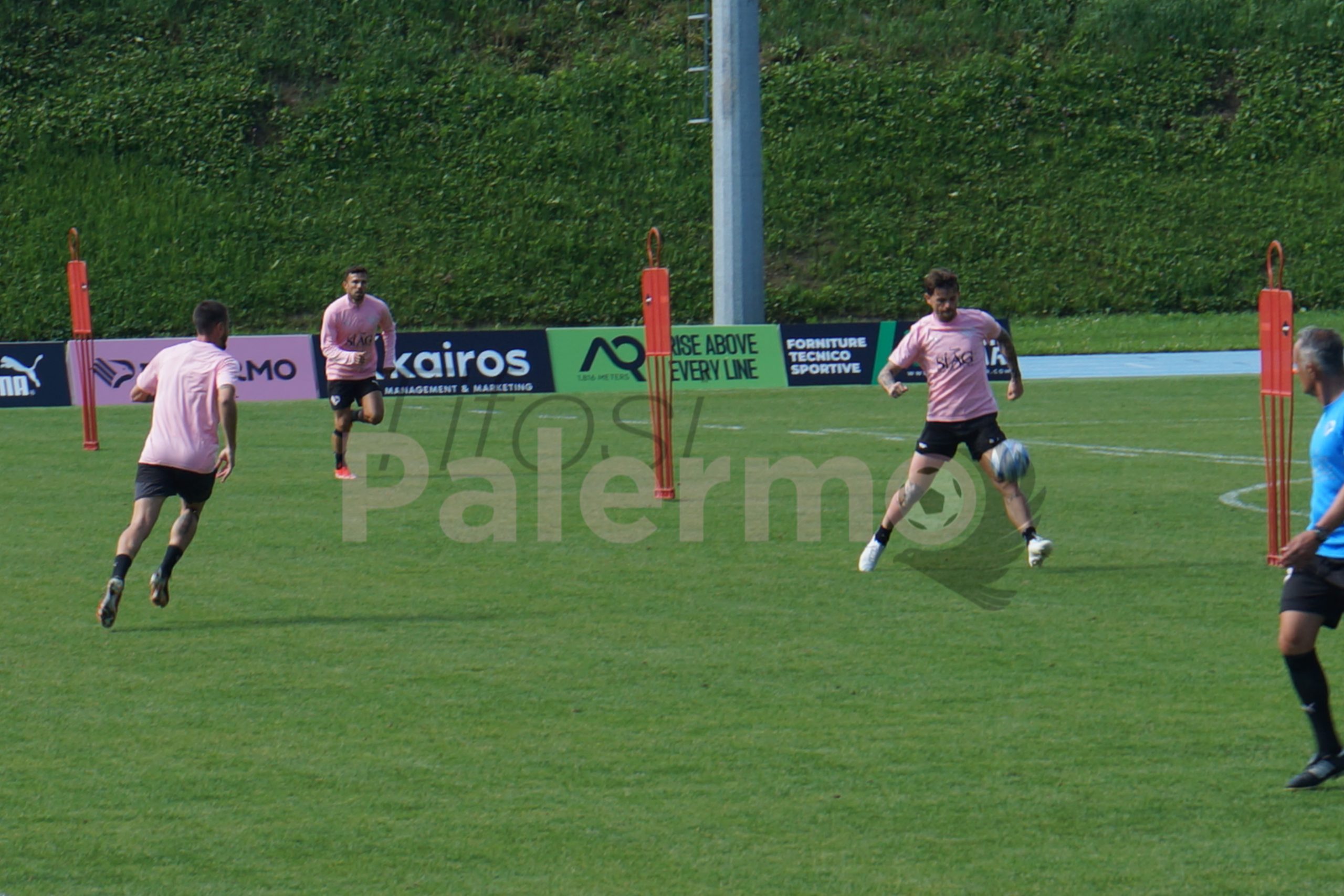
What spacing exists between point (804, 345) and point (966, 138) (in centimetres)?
1785

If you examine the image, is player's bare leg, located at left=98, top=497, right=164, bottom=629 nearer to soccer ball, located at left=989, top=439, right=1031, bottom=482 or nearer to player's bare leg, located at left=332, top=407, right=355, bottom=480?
soccer ball, located at left=989, top=439, right=1031, bottom=482

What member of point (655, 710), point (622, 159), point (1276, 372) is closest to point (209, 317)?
point (655, 710)

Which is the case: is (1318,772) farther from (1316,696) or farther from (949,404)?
(949,404)

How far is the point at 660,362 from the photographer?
16156mm

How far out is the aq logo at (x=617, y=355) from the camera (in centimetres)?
2875

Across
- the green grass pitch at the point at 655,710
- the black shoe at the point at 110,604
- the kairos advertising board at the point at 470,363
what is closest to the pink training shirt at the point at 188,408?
the black shoe at the point at 110,604

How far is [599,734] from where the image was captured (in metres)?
7.99

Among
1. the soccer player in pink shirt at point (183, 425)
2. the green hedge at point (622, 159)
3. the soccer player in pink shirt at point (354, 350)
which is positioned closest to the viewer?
the soccer player in pink shirt at point (183, 425)

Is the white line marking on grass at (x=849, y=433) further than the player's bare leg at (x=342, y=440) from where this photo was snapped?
Yes

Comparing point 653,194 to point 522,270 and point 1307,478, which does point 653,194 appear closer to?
point 522,270

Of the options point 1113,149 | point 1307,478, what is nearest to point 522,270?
point 1113,149

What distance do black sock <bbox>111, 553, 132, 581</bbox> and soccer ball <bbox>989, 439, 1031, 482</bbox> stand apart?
5.73 metres

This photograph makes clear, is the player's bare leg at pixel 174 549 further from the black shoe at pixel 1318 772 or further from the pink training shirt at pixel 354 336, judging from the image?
the pink training shirt at pixel 354 336

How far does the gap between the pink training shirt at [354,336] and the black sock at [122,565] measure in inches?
312
